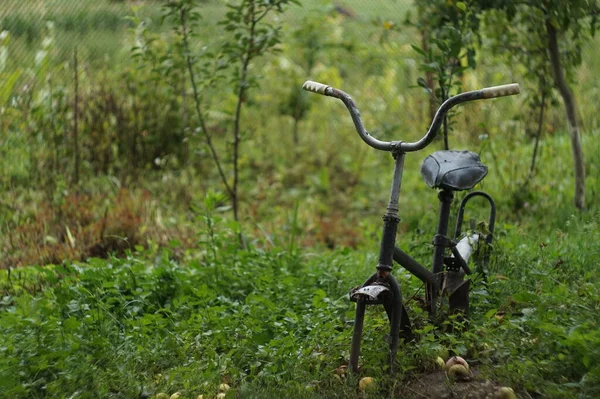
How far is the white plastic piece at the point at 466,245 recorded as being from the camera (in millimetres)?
3602

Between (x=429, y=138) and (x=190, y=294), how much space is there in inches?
74.1

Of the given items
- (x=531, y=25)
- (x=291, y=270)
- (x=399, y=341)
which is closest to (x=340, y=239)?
(x=291, y=270)

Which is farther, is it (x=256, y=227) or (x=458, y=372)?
(x=256, y=227)

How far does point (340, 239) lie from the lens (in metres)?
6.32

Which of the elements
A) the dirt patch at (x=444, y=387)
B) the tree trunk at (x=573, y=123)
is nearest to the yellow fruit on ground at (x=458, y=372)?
the dirt patch at (x=444, y=387)

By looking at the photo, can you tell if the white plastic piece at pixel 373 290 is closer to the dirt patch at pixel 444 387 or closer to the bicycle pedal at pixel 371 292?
the bicycle pedal at pixel 371 292

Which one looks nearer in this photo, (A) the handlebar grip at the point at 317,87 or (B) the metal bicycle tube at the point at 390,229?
(B) the metal bicycle tube at the point at 390,229

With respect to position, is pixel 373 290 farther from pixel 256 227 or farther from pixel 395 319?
pixel 256 227

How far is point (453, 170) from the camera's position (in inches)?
126

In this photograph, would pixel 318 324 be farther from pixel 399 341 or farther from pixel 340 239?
pixel 340 239

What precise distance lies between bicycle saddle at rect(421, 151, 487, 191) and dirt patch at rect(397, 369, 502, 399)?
777 mm

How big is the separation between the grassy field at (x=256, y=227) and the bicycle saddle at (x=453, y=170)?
1.65 feet

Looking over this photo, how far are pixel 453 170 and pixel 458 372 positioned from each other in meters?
0.83

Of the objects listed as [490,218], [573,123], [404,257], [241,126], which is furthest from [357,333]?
[241,126]
